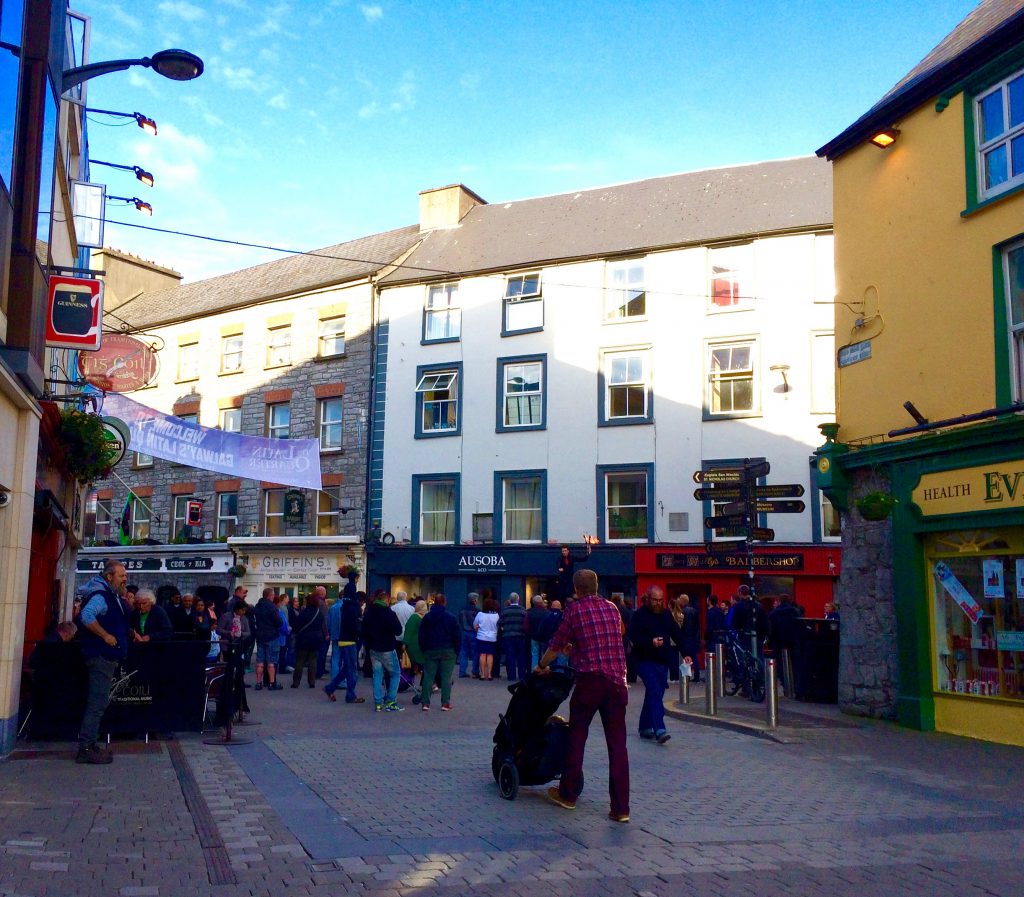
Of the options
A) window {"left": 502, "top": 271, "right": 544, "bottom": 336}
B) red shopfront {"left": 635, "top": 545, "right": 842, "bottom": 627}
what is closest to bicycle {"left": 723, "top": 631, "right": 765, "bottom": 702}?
red shopfront {"left": 635, "top": 545, "right": 842, "bottom": 627}

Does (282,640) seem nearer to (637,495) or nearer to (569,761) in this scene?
(637,495)

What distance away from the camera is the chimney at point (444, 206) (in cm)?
3294

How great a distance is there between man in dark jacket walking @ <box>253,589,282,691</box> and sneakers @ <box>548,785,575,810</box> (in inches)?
408

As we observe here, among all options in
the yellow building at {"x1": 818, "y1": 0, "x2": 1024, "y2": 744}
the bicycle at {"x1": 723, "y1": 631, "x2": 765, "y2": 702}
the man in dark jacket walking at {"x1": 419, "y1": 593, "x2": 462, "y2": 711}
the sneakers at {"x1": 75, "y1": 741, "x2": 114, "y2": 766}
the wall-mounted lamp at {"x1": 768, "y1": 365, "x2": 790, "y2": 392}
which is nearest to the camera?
the sneakers at {"x1": 75, "y1": 741, "x2": 114, "y2": 766}

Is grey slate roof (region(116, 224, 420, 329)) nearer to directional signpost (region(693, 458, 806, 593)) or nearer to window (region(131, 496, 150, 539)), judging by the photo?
window (region(131, 496, 150, 539))

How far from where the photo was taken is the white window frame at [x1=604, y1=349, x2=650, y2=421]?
26.5 m

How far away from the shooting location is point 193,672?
11492 millimetres

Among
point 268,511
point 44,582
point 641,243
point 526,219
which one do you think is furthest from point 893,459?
point 268,511

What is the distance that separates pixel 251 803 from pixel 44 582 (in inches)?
318

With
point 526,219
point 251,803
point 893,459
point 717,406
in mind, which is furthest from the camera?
point 526,219

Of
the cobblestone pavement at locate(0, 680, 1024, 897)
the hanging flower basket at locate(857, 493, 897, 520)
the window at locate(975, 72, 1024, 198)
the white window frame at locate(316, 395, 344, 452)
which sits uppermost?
the window at locate(975, 72, 1024, 198)

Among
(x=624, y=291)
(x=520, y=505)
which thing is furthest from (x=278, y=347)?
(x=624, y=291)

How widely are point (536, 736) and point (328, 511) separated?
75.3 feet

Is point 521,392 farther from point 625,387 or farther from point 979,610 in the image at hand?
point 979,610
